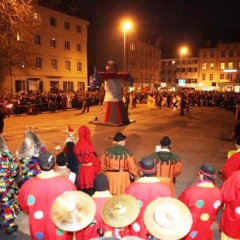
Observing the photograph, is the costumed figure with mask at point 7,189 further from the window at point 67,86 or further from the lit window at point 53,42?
the window at point 67,86

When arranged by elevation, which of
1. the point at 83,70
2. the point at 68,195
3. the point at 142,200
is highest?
the point at 83,70

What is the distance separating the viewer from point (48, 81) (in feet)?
128

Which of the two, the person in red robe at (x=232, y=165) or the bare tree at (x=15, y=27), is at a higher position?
the bare tree at (x=15, y=27)

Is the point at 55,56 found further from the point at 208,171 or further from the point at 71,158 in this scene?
the point at 208,171

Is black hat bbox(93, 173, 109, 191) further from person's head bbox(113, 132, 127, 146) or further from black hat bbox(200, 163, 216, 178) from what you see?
person's head bbox(113, 132, 127, 146)

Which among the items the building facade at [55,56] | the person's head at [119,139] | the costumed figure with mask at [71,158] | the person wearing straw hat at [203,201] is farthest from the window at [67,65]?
the person wearing straw hat at [203,201]

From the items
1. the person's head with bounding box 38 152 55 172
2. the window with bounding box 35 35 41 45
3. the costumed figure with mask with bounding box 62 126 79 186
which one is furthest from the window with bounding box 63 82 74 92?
the person's head with bounding box 38 152 55 172

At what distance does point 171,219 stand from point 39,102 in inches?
940

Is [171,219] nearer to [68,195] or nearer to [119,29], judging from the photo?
[68,195]

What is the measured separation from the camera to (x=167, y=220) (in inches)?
114

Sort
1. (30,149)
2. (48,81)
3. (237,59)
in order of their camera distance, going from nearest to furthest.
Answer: (30,149)
(48,81)
(237,59)

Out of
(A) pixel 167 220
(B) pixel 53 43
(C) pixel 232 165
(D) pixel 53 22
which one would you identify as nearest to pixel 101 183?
(A) pixel 167 220

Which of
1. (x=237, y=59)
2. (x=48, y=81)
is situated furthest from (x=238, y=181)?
(x=237, y=59)

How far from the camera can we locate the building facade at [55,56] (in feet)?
118
